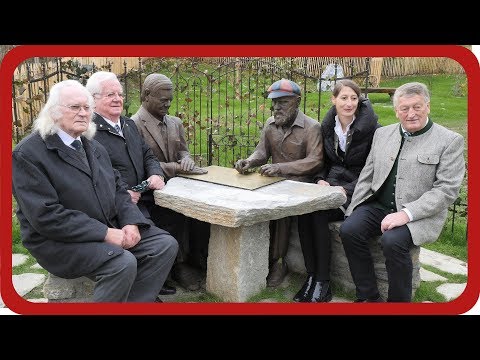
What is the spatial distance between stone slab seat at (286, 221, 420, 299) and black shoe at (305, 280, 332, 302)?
→ 191 millimetres

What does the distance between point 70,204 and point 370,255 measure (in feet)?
8.46

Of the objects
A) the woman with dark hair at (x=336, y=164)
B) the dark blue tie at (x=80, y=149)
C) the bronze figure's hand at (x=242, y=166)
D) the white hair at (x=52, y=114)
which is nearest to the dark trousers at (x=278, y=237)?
the woman with dark hair at (x=336, y=164)

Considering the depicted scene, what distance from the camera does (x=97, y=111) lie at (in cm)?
503

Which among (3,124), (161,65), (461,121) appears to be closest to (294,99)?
(3,124)

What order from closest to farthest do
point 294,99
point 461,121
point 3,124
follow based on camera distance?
point 3,124 → point 294,99 → point 461,121

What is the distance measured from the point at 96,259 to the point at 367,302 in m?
2.36

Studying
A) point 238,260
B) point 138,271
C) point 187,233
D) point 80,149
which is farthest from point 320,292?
point 80,149

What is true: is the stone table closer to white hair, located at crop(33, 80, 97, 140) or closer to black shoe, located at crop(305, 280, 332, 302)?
black shoe, located at crop(305, 280, 332, 302)

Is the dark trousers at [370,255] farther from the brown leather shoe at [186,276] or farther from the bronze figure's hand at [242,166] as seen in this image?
the brown leather shoe at [186,276]

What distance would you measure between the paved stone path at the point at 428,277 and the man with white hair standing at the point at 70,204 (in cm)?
112

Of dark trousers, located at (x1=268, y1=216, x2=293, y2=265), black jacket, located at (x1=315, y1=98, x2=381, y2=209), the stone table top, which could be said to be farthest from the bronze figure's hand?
black jacket, located at (x1=315, y1=98, x2=381, y2=209)

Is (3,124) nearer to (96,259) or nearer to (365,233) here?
(96,259)

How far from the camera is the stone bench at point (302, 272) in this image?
4.68 meters

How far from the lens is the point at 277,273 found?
5.57 meters
